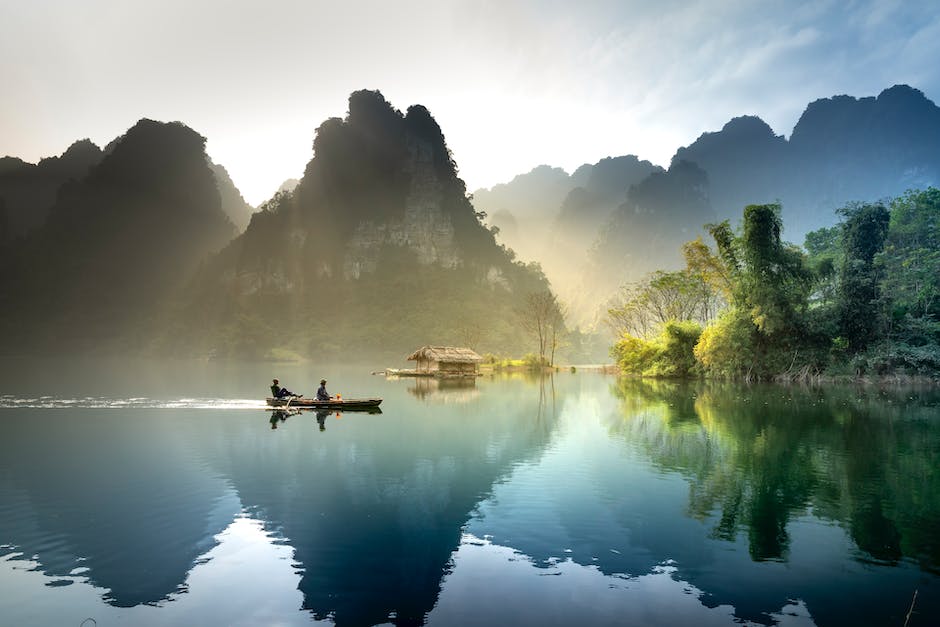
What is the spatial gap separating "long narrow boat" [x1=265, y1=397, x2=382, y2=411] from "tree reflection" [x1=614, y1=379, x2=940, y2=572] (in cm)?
1201

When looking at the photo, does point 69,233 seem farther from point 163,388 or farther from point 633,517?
point 633,517

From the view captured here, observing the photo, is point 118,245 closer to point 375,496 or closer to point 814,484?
point 375,496

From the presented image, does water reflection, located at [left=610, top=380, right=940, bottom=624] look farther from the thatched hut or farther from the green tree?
the thatched hut

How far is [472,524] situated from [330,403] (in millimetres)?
17063

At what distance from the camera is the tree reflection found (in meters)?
9.44

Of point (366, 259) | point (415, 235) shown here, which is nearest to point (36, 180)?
point (366, 259)

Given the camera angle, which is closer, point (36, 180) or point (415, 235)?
point (415, 235)

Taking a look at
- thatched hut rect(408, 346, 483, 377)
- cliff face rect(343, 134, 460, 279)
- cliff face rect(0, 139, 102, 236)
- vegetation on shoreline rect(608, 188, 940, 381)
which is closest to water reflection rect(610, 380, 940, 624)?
vegetation on shoreline rect(608, 188, 940, 381)

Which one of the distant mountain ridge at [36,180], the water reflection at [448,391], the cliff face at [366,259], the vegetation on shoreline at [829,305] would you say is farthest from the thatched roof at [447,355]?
the distant mountain ridge at [36,180]

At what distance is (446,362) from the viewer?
176ft

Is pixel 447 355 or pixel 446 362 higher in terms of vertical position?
pixel 447 355

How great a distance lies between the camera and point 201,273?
147875mm

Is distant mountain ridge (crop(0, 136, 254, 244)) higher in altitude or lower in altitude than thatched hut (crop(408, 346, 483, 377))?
higher

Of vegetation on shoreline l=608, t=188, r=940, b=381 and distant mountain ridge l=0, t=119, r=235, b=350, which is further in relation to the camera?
distant mountain ridge l=0, t=119, r=235, b=350
